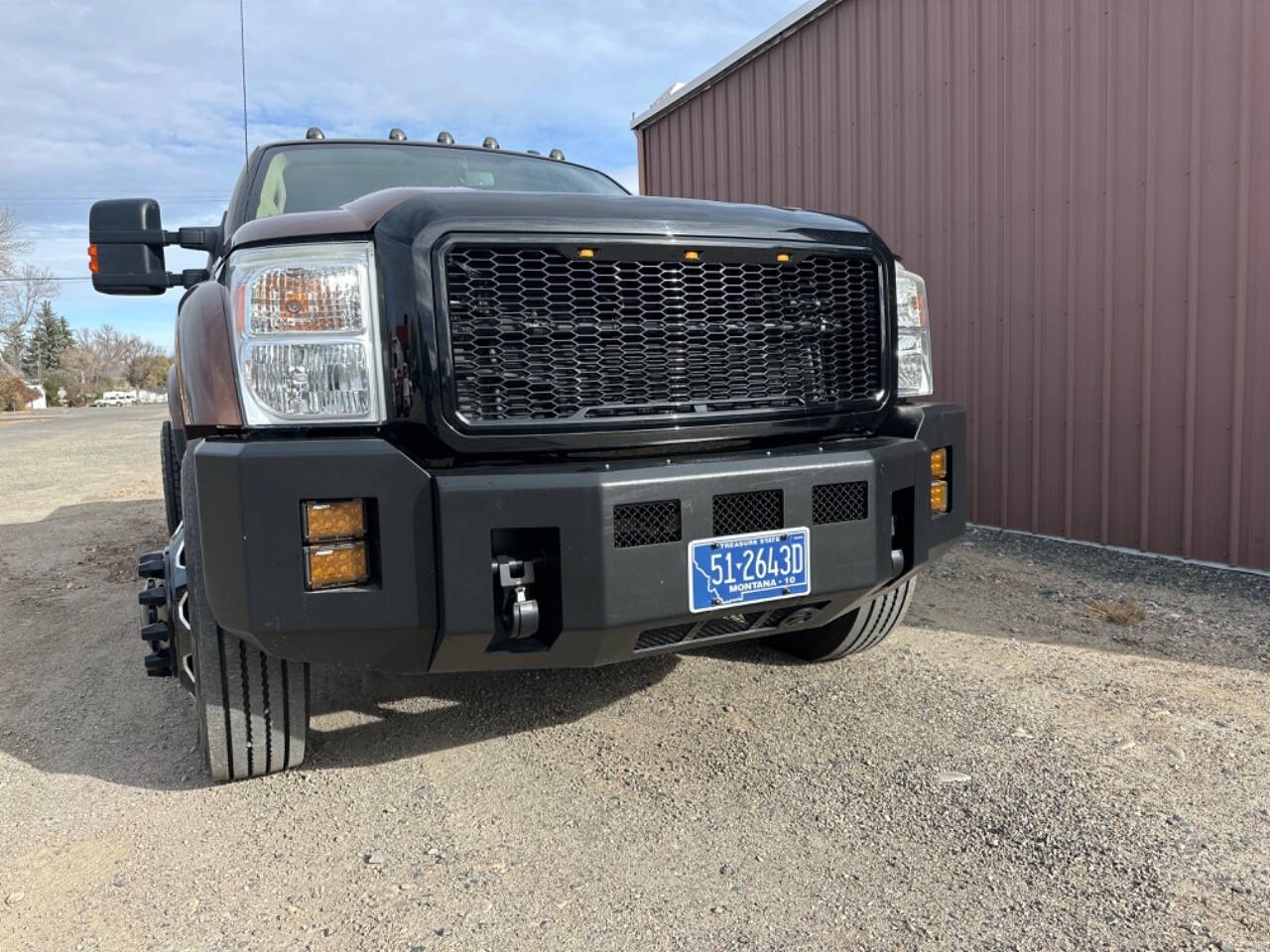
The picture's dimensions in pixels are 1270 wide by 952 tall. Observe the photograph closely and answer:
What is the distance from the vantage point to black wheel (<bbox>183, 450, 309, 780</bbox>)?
241 centimetres

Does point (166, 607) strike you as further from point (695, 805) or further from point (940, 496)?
point (940, 496)

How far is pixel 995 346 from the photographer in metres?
5.75

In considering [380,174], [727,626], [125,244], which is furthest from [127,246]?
[727,626]

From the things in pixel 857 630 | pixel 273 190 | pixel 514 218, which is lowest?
pixel 857 630

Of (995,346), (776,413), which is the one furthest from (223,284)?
(995,346)

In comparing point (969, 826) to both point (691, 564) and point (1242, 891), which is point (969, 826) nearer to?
point (1242, 891)

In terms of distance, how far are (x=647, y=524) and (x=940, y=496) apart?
3.73 feet

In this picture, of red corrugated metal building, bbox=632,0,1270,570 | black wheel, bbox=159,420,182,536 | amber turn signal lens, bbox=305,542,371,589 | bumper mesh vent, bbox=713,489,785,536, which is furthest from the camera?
red corrugated metal building, bbox=632,0,1270,570

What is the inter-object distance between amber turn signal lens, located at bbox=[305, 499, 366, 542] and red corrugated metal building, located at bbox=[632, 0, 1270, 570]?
4.42m

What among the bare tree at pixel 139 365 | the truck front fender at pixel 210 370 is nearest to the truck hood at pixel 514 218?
the truck front fender at pixel 210 370

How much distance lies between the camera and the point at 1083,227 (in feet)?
17.0

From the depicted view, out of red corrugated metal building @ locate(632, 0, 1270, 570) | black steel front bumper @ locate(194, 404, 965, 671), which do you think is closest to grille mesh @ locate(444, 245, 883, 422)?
black steel front bumper @ locate(194, 404, 965, 671)

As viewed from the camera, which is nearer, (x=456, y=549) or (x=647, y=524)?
(x=456, y=549)

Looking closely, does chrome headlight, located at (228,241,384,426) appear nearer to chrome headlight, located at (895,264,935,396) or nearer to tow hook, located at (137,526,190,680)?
tow hook, located at (137,526,190,680)
